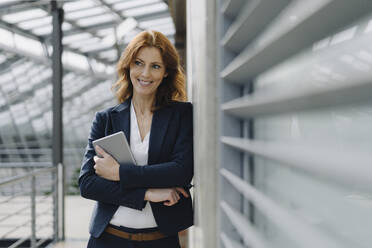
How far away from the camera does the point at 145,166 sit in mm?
1260

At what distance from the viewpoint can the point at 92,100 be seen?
46.7 ft

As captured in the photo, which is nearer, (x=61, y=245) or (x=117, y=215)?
(x=117, y=215)

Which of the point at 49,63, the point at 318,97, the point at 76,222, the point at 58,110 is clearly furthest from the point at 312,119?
the point at 49,63

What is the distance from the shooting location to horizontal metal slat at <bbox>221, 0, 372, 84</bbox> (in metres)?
0.30

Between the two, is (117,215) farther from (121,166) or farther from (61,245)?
(61,245)

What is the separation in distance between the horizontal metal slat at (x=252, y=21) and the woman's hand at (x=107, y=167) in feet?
2.25

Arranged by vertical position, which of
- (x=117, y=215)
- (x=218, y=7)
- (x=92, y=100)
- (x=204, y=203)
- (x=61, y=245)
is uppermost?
(x=92, y=100)

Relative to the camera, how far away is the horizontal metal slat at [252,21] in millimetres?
497

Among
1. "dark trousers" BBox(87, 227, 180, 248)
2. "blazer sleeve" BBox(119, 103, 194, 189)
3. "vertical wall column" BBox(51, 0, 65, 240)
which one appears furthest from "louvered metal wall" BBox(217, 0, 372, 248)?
"vertical wall column" BBox(51, 0, 65, 240)

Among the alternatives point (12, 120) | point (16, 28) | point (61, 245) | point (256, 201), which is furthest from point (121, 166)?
point (12, 120)

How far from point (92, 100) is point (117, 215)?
13456 millimetres

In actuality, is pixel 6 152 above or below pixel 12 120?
below

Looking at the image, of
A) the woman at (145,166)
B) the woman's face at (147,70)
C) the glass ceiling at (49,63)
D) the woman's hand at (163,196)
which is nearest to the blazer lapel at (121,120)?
the woman at (145,166)

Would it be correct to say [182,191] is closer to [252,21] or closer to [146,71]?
[146,71]
